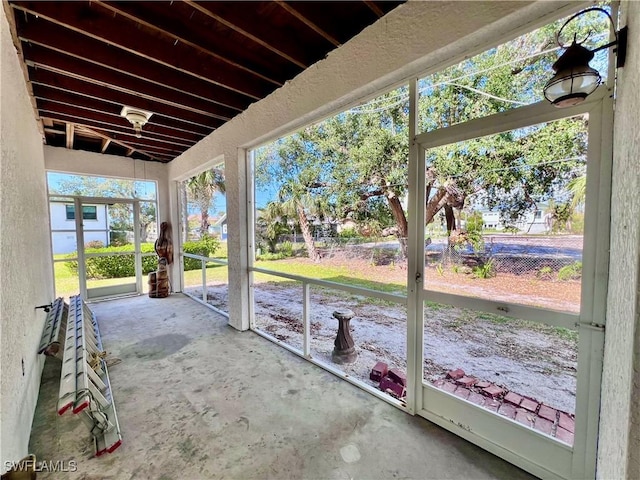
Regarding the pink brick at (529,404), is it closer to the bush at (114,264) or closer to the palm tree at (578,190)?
the palm tree at (578,190)

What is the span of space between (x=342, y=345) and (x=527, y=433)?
157 cm

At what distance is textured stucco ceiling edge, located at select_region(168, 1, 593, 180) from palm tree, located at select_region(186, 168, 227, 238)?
9.89 feet

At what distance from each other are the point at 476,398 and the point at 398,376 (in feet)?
2.33

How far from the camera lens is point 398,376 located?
2361 mm

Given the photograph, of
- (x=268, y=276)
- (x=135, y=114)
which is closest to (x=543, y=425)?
(x=268, y=276)

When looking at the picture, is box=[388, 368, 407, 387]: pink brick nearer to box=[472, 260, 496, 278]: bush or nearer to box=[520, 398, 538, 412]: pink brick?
box=[520, 398, 538, 412]: pink brick

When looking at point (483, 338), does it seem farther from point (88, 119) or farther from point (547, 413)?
point (88, 119)

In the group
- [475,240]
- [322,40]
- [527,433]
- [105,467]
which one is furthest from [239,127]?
[527,433]

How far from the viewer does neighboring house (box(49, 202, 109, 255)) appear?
482 centimetres

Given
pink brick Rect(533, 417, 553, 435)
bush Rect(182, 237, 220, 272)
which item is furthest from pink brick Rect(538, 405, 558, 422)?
bush Rect(182, 237, 220, 272)

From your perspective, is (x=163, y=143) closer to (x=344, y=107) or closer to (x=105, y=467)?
(x=344, y=107)

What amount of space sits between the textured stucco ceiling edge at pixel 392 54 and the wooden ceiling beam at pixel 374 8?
0.04 meters

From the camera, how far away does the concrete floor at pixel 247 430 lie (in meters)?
1.57

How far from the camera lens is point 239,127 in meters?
3.49
